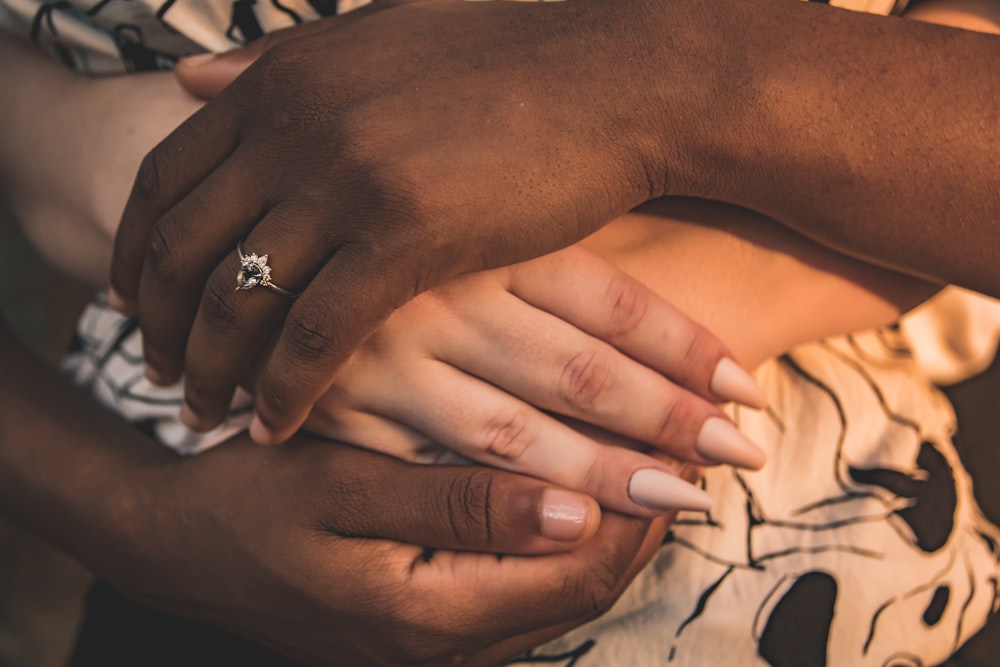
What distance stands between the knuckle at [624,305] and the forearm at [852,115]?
4.5 inches

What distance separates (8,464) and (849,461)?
1000 millimetres

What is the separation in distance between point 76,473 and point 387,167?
59 cm

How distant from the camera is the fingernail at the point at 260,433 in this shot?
77 cm

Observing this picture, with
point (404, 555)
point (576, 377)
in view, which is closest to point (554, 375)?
point (576, 377)

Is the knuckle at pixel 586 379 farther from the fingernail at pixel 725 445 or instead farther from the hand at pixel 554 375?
the fingernail at pixel 725 445

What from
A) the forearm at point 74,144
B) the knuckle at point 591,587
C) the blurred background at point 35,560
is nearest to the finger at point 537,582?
the knuckle at point 591,587

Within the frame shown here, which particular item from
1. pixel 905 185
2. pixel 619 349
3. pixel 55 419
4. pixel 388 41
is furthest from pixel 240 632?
pixel 905 185

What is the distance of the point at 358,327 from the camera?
2.20 ft

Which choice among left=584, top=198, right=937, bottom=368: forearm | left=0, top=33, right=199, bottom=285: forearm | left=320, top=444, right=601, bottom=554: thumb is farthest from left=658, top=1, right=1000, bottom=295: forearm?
left=0, top=33, right=199, bottom=285: forearm

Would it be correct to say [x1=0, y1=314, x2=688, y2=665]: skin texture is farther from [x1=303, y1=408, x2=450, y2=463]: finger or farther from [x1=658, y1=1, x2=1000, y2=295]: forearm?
[x1=658, y1=1, x2=1000, y2=295]: forearm

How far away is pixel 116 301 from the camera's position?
88 cm

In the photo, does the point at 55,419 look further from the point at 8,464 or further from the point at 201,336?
the point at 201,336

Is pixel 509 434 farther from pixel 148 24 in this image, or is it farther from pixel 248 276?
pixel 148 24

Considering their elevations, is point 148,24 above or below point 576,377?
above
